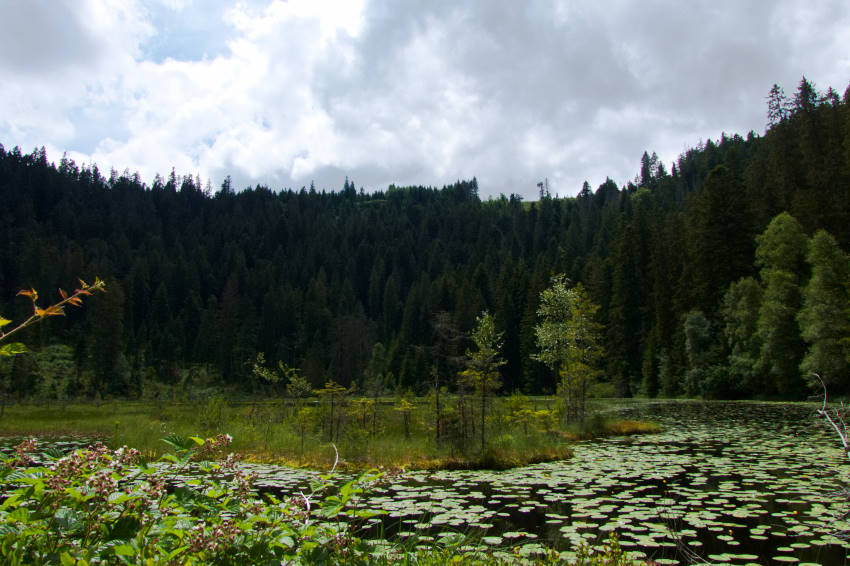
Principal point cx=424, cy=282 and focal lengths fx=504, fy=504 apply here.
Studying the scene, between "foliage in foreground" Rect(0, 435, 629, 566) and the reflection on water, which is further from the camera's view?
the reflection on water

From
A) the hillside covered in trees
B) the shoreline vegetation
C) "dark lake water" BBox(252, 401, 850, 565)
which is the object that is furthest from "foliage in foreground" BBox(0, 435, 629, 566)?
the hillside covered in trees

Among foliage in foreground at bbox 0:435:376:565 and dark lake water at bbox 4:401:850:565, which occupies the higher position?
foliage in foreground at bbox 0:435:376:565

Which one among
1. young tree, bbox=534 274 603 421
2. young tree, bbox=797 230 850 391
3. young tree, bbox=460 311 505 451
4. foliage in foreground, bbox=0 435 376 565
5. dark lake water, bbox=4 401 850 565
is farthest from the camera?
young tree, bbox=797 230 850 391

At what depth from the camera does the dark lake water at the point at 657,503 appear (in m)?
6.21

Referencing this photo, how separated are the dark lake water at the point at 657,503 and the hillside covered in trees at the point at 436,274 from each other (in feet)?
18.3

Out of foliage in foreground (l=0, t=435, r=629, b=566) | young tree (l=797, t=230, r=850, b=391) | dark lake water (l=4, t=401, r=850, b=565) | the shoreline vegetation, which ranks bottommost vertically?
the shoreline vegetation

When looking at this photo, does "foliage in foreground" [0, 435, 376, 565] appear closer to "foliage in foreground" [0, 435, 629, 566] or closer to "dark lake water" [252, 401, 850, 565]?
"foliage in foreground" [0, 435, 629, 566]

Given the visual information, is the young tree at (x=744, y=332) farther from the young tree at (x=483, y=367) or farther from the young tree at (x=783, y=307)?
the young tree at (x=483, y=367)

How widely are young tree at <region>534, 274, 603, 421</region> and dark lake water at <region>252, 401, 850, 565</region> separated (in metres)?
8.23

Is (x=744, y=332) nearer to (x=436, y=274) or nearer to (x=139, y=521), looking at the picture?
(x=139, y=521)

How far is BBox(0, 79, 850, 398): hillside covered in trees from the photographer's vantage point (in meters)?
40.9

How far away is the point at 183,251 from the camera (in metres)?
127

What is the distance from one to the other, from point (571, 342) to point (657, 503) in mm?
16487

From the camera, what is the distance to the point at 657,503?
27.2 feet
